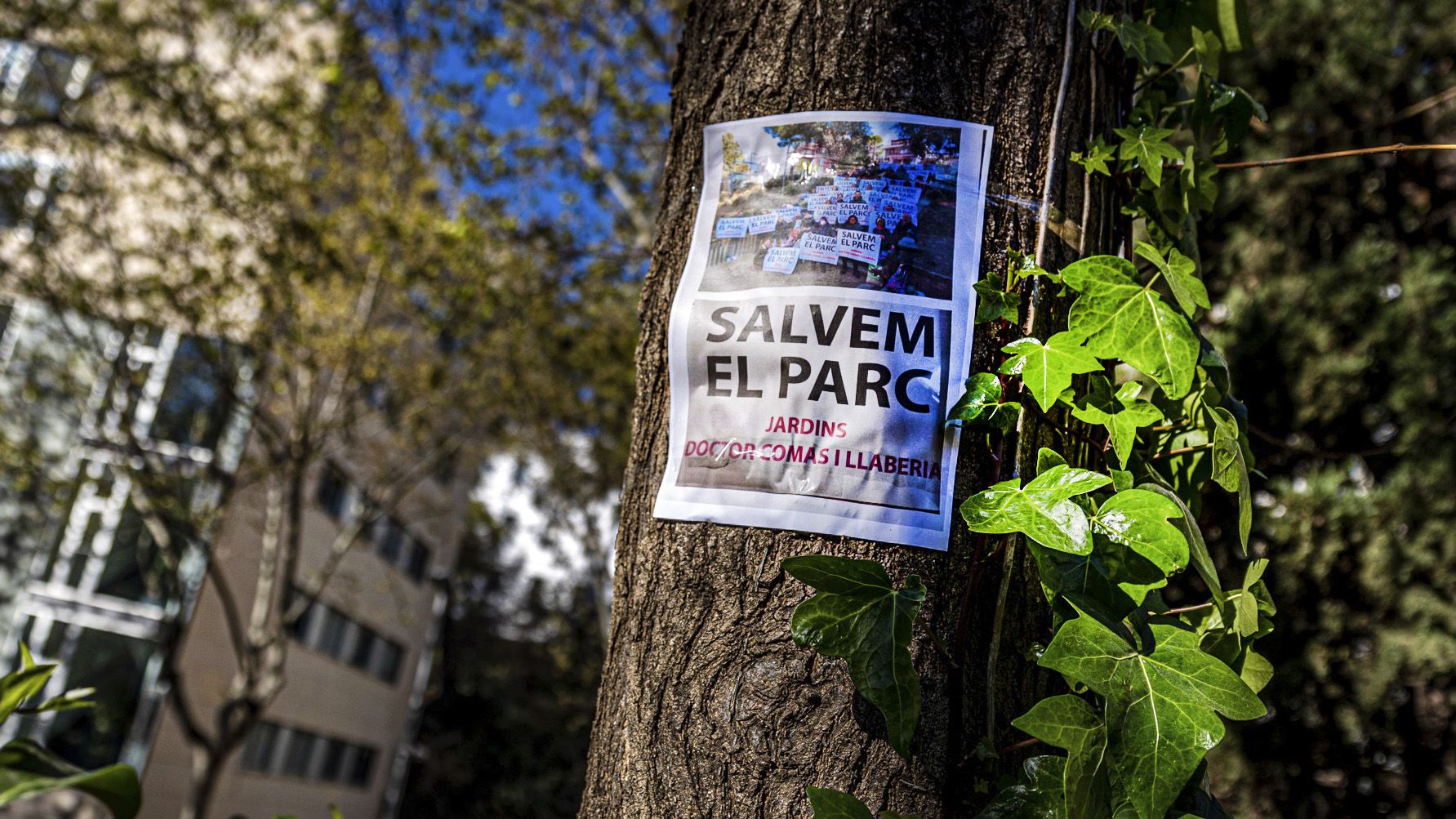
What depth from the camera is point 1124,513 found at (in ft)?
3.37

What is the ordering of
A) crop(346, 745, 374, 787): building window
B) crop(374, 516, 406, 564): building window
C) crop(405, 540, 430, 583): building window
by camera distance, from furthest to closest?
crop(405, 540, 430, 583): building window → crop(346, 745, 374, 787): building window → crop(374, 516, 406, 564): building window

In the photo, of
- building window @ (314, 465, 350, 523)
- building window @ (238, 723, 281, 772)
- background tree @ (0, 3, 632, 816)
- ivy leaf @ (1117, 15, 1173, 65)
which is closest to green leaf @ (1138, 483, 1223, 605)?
ivy leaf @ (1117, 15, 1173, 65)

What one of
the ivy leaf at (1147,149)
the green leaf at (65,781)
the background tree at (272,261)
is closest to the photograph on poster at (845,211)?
the ivy leaf at (1147,149)

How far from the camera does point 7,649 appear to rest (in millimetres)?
14086

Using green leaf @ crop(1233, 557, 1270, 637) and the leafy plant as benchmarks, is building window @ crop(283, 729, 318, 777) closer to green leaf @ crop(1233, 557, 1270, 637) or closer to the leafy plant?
the leafy plant

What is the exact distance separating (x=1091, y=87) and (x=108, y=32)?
11.5 meters

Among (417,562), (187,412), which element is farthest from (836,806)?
(417,562)

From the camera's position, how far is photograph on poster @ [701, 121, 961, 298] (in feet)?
4.08

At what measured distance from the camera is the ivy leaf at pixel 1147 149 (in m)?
1.29

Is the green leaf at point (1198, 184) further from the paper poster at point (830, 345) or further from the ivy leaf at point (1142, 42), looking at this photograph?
the paper poster at point (830, 345)

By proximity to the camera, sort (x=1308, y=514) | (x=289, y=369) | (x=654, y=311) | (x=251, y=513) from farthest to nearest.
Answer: (x=251, y=513) < (x=289, y=369) < (x=1308, y=514) < (x=654, y=311)

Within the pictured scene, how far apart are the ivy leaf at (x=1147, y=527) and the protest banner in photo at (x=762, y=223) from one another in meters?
0.52

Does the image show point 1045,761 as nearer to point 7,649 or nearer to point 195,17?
point 195,17

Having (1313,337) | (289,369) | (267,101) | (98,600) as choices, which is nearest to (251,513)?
(98,600)
